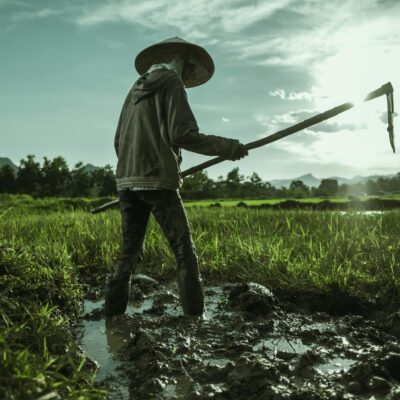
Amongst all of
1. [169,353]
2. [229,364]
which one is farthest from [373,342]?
[169,353]

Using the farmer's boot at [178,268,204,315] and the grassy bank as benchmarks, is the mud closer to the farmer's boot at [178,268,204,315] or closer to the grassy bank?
the farmer's boot at [178,268,204,315]

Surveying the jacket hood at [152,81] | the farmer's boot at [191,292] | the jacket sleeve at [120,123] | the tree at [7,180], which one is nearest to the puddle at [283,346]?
the farmer's boot at [191,292]

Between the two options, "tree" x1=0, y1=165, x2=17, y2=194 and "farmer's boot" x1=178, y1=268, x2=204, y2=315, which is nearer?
"farmer's boot" x1=178, y1=268, x2=204, y2=315

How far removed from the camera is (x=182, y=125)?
10.4 ft

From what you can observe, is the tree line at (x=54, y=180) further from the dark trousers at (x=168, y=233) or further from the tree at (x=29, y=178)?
the dark trousers at (x=168, y=233)

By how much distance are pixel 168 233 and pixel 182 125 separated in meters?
0.86

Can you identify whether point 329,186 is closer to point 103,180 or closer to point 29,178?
point 103,180

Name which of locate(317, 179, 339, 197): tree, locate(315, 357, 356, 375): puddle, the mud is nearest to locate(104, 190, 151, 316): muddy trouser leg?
the mud

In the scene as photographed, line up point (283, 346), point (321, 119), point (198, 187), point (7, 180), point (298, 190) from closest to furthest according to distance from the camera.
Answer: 1. point (283, 346)
2. point (321, 119)
3. point (298, 190)
4. point (198, 187)
5. point (7, 180)

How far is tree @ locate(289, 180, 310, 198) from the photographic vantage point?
142 feet

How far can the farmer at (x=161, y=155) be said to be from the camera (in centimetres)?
325

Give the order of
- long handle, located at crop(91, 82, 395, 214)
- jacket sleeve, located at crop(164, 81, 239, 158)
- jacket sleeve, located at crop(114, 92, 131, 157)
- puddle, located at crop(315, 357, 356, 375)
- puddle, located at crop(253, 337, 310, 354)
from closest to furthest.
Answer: puddle, located at crop(315, 357, 356, 375) → puddle, located at crop(253, 337, 310, 354) → jacket sleeve, located at crop(164, 81, 239, 158) → jacket sleeve, located at crop(114, 92, 131, 157) → long handle, located at crop(91, 82, 395, 214)

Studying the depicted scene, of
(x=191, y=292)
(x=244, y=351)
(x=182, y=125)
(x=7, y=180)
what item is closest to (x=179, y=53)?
(x=182, y=125)

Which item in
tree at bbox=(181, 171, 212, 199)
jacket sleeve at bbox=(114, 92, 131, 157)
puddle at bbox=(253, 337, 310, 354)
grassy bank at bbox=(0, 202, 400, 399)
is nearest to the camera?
grassy bank at bbox=(0, 202, 400, 399)
